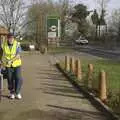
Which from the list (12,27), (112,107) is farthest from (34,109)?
(12,27)

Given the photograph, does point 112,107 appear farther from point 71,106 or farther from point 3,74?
point 3,74

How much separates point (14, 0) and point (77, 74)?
47.5 metres

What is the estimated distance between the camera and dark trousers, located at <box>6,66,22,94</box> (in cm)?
1312

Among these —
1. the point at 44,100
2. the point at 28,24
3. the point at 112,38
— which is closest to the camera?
the point at 44,100

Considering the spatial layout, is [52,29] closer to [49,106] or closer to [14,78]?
[14,78]

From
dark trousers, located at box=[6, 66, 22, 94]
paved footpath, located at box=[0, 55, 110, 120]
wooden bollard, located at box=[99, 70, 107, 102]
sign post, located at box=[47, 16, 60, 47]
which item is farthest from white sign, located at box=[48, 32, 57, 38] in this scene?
wooden bollard, located at box=[99, 70, 107, 102]

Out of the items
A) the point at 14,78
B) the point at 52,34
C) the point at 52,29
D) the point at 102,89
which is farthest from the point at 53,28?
the point at 102,89

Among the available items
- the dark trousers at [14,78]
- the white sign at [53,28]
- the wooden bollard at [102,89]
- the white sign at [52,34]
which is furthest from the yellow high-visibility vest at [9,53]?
the white sign at [53,28]

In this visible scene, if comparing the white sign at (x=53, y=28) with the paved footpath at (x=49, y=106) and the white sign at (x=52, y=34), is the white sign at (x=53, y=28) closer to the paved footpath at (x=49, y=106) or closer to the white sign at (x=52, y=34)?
the white sign at (x=52, y=34)

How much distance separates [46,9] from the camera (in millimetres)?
76375

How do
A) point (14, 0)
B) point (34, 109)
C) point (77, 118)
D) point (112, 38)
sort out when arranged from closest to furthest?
point (77, 118) → point (34, 109) → point (14, 0) → point (112, 38)

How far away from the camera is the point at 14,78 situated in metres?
13.3

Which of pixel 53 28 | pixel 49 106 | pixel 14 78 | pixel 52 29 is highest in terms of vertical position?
pixel 53 28

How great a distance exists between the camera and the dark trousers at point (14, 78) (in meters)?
13.1
